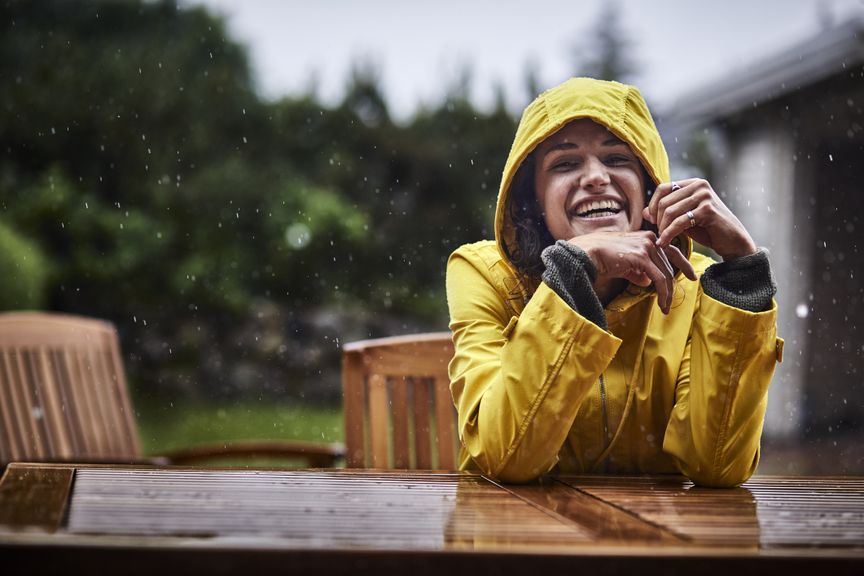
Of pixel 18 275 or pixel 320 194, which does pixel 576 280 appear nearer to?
pixel 18 275

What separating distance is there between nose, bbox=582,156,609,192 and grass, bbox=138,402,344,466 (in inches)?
182

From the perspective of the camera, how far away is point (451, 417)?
2.36 meters

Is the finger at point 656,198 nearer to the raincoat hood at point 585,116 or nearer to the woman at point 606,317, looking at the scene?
the woman at point 606,317

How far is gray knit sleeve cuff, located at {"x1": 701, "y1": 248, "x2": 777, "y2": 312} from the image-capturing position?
65.0 inches

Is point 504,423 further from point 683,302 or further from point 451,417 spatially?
point 451,417

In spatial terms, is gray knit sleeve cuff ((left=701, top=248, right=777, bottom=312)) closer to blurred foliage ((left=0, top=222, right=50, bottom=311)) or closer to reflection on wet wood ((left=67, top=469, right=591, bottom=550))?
reflection on wet wood ((left=67, top=469, right=591, bottom=550))

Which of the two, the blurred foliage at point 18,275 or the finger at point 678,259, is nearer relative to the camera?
the finger at point 678,259

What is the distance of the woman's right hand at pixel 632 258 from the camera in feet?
5.50

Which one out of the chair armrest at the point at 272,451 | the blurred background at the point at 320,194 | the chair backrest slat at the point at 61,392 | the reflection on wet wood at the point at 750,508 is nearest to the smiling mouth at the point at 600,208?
the reflection on wet wood at the point at 750,508

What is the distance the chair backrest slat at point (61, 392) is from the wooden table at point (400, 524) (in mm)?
1474

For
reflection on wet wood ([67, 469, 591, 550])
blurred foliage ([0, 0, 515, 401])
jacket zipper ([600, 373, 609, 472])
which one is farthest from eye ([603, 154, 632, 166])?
blurred foliage ([0, 0, 515, 401])

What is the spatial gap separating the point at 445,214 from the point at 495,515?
8008 mm

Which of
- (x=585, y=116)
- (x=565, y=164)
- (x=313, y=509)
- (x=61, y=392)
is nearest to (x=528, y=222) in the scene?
(x=565, y=164)

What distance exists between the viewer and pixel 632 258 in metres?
1.68
